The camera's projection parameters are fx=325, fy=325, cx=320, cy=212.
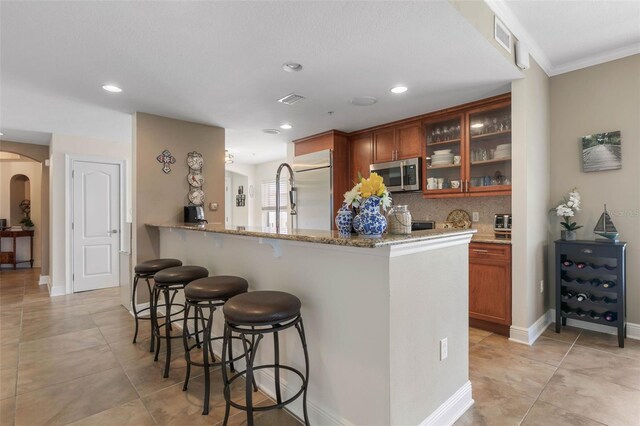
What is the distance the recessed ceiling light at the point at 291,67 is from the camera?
2.55m

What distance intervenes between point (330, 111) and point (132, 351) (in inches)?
122

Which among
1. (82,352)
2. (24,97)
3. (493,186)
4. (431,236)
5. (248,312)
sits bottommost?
(82,352)

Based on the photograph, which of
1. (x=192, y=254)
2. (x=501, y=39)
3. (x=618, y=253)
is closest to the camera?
(x=501, y=39)

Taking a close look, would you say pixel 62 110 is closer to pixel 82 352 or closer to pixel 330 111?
pixel 82 352

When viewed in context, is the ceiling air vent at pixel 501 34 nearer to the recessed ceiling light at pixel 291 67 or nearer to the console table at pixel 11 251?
the recessed ceiling light at pixel 291 67

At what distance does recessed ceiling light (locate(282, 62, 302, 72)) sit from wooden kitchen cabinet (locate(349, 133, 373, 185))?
217cm

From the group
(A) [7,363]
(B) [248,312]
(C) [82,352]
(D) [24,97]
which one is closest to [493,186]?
(B) [248,312]

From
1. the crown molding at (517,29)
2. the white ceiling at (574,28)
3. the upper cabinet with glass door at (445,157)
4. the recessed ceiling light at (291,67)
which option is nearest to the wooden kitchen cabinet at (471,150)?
the upper cabinet with glass door at (445,157)

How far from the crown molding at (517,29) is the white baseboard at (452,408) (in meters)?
2.50

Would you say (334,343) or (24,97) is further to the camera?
(24,97)

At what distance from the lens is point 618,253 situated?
2.76 metres

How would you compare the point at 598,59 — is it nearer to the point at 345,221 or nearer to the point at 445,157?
the point at 445,157

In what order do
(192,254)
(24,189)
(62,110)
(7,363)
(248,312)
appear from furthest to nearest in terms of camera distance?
(24,189), (62,110), (192,254), (7,363), (248,312)

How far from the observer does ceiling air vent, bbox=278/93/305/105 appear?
127 inches
